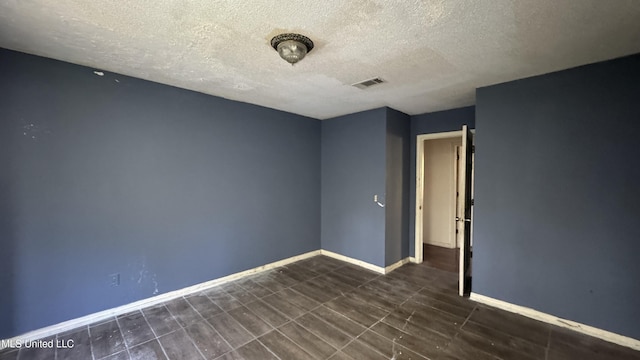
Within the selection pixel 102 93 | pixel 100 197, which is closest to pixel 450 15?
pixel 102 93

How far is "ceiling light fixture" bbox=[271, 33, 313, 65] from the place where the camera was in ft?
6.21

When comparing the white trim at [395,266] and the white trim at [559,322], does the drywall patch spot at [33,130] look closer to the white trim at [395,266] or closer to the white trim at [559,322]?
the white trim at [395,266]

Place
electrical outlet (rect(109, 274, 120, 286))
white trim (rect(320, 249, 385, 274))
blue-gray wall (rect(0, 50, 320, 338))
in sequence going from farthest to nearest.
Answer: white trim (rect(320, 249, 385, 274)), electrical outlet (rect(109, 274, 120, 286)), blue-gray wall (rect(0, 50, 320, 338))

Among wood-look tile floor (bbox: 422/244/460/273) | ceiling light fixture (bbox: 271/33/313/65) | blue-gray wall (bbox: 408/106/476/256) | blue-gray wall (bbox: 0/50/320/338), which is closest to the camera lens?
ceiling light fixture (bbox: 271/33/313/65)

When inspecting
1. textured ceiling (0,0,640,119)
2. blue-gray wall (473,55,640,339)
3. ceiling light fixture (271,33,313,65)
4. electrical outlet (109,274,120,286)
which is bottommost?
electrical outlet (109,274,120,286)

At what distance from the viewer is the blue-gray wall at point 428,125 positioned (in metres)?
3.82

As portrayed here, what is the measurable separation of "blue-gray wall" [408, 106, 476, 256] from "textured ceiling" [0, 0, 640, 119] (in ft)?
3.31

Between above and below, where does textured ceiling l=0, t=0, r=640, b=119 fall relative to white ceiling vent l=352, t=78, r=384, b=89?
below

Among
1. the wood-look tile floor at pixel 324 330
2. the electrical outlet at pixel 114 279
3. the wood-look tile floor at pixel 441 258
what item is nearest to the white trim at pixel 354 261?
the wood-look tile floor at pixel 324 330

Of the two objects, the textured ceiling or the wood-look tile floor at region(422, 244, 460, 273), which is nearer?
the textured ceiling

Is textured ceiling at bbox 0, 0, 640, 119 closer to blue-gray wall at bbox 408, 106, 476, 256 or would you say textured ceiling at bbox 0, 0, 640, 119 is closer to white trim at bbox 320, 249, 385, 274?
blue-gray wall at bbox 408, 106, 476, 256

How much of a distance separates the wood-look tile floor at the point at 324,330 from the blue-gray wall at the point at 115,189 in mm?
423

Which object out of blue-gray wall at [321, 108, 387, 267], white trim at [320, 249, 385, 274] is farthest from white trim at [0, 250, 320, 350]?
blue-gray wall at [321, 108, 387, 267]

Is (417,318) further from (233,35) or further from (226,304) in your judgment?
(233,35)
